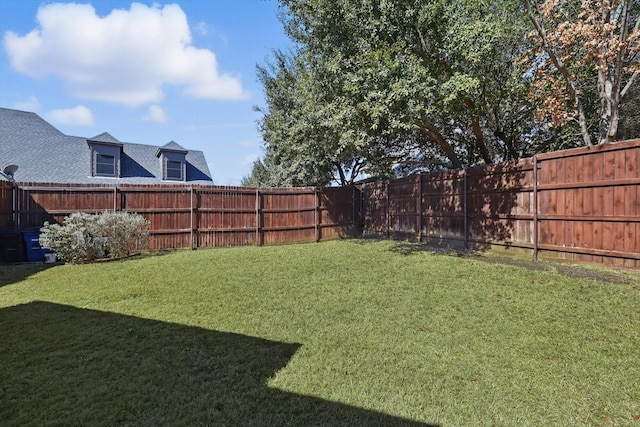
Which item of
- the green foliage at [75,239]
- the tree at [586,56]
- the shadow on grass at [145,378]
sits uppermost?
the tree at [586,56]

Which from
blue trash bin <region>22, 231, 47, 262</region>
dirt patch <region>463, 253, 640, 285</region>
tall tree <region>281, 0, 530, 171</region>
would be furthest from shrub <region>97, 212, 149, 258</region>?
dirt patch <region>463, 253, 640, 285</region>

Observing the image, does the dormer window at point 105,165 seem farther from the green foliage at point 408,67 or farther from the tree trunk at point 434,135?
the tree trunk at point 434,135

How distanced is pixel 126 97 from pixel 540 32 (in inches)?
525

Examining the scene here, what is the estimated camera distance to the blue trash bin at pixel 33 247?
816cm

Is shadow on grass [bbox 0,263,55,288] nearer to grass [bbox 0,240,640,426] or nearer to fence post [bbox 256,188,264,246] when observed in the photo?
grass [bbox 0,240,640,426]

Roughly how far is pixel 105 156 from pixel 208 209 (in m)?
7.60

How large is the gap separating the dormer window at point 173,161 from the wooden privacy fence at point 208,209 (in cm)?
699

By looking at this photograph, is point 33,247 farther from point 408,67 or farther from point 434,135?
point 434,135

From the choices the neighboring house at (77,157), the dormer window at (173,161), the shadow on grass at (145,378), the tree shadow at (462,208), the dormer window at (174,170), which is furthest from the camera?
the dormer window at (174,170)

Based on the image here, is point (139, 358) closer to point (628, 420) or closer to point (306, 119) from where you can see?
point (628, 420)

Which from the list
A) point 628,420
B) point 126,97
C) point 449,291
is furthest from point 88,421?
point 126,97

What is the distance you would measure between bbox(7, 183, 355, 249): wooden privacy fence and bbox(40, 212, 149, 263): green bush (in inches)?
50.0

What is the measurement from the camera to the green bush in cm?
752

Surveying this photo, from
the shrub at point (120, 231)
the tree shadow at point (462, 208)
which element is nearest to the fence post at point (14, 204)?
the shrub at point (120, 231)
